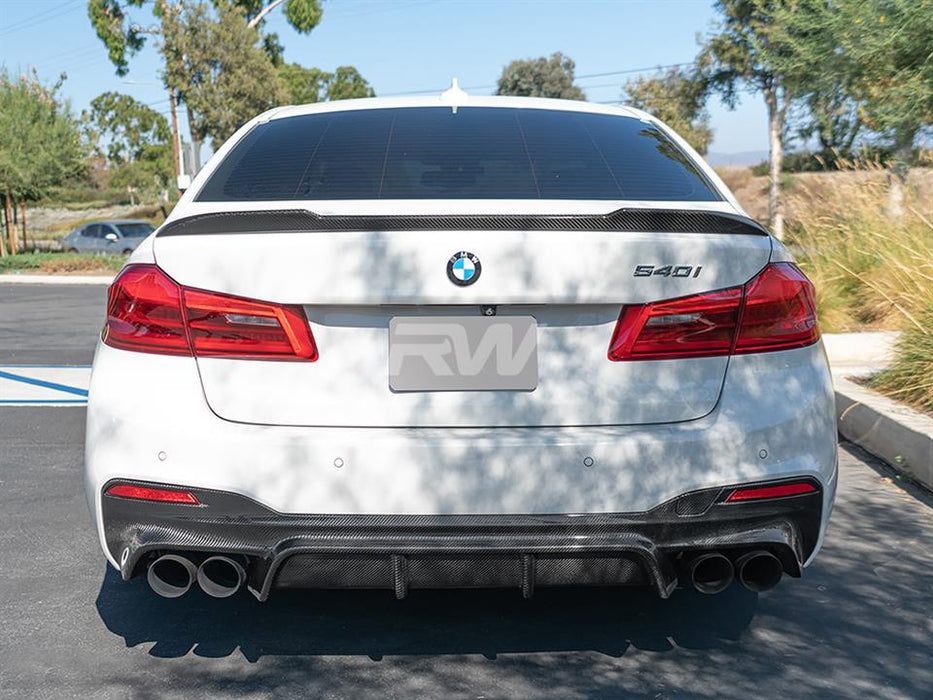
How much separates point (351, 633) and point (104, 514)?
964 mm

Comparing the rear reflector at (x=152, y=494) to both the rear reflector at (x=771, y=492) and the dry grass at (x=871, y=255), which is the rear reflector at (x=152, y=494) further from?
the dry grass at (x=871, y=255)

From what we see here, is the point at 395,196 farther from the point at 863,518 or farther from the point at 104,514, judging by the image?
the point at 863,518

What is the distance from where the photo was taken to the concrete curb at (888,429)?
19.0 ft

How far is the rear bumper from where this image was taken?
2.92 metres

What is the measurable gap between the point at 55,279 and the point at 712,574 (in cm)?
2673

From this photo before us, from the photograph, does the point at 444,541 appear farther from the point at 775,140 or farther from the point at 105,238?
the point at 775,140

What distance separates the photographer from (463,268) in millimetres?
2924

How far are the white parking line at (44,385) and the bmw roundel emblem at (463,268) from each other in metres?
5.81

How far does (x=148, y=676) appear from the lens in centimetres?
334

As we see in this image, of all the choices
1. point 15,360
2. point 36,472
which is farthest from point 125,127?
point 36,472

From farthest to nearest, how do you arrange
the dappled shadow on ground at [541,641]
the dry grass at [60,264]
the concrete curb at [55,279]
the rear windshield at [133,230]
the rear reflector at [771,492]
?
the rear windshield at [133,230], the dry grass at [60,264], the concrete curb at [55,279], the dappled shadow on ground at [541,641], the rear reflector at [771,492]

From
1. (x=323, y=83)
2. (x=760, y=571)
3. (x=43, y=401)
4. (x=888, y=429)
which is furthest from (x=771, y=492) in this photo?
(x=323, y=83)

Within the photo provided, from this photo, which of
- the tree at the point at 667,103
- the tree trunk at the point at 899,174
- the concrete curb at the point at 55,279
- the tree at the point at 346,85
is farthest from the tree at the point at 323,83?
the tree trunk at the point at 899,174

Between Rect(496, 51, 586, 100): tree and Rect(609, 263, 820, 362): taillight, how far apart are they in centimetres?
8285
